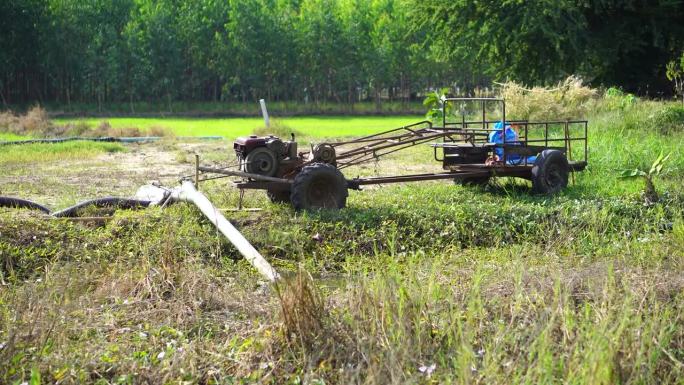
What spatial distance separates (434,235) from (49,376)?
5.43 m

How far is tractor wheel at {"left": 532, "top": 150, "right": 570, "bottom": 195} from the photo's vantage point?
40.0 ft

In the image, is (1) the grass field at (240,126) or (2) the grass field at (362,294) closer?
(2) the grass field at (362,294)

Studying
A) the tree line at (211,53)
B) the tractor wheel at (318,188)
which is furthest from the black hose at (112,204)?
the tree line at (211,53)

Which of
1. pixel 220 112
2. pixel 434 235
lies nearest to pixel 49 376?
pixel 434 235

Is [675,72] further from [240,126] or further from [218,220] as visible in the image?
[240,126]

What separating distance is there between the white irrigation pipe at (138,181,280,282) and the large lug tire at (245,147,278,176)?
76 centimetres

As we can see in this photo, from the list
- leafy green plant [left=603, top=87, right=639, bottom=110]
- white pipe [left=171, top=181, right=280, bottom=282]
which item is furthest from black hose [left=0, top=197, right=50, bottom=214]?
leafy green plant [left=603, top=87, right=639, bottom=110]

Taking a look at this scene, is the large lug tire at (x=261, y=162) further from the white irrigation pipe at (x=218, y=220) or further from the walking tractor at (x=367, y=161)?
the white irrigation pipe at (x=218, y=220)

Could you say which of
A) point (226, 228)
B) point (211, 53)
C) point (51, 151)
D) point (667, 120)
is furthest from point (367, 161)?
point (211, 53)

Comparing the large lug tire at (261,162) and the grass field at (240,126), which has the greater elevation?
the large lug tire at (261,162)

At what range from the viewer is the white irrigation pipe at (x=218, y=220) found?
7621 millimetres

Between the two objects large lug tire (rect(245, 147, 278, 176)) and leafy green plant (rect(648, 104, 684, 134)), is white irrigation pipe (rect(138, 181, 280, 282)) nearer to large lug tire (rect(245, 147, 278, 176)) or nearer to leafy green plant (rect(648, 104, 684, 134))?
large lug tire (rect(245, 147, 278, 176))

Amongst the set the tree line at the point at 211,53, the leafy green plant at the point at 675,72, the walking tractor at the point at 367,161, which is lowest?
the walking tractor at the point at 367,161

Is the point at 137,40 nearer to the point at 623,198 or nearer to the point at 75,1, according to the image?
the point at 75,1
